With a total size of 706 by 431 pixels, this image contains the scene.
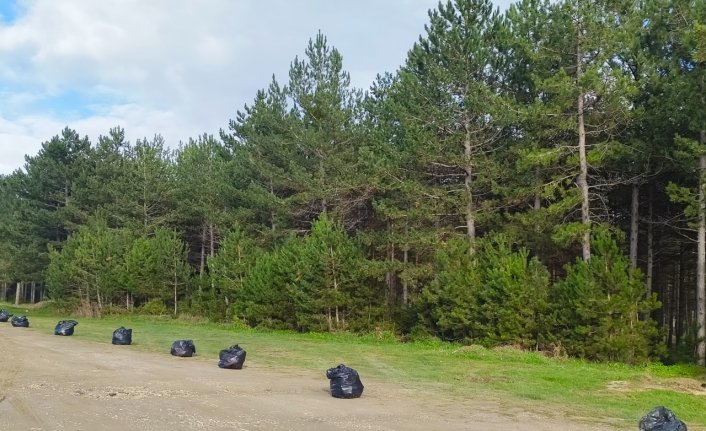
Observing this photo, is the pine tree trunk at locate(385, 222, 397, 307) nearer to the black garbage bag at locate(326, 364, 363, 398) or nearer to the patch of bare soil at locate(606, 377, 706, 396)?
the patch of bare soil at locate(606, 377, 706, 396)

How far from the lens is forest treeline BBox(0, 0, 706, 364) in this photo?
60.3 feet

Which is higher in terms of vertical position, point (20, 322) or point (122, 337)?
point (122, 337)

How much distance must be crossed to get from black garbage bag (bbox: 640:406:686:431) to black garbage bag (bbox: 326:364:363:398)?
5002 mm

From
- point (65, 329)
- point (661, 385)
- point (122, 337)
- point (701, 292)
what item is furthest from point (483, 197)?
point (65, 329)

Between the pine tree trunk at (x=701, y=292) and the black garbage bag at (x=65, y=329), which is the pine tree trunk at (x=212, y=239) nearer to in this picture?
the black garbage bag at (x=65, y=329)

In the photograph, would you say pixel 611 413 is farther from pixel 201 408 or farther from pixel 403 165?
pixel 403 165

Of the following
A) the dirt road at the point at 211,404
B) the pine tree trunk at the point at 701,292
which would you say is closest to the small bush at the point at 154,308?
the dirt road at the point at 211,404

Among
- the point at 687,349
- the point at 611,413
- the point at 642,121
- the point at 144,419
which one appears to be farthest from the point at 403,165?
the point at 144,419

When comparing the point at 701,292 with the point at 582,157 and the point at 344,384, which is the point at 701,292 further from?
the point at 344,384

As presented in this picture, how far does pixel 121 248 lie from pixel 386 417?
3380 cm

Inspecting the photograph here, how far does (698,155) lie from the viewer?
17.3 m

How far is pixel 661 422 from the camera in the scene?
7.97m

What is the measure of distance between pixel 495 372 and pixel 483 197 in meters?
→ 11.4

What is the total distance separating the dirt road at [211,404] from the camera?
334 inches
